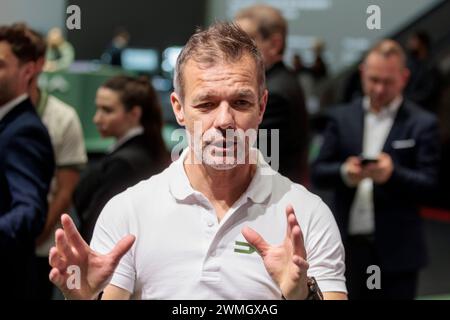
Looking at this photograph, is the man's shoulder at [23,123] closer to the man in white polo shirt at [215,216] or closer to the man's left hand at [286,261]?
the man in white polo shirt at [215,216]

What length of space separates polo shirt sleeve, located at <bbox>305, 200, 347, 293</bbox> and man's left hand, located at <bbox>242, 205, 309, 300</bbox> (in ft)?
0.27

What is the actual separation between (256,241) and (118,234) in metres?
0.30

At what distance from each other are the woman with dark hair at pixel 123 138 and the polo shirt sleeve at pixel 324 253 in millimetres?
381

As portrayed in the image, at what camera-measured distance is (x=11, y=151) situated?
77.5 inches

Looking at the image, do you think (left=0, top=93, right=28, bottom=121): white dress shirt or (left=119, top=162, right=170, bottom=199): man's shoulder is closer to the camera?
(left=119, top=162, right=170, bottom=199): man's shoulder

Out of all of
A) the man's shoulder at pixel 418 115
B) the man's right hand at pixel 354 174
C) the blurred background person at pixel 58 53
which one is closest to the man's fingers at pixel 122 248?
the blurred background person at pixel 58 53

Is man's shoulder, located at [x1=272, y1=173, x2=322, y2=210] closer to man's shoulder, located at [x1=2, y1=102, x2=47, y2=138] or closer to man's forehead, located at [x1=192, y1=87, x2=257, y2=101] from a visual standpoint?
man's forehead, located at [x1=192, y1=87, x2=257, y2=101]

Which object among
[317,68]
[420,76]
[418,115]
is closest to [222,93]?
[418,115]

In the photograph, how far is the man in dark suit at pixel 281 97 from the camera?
68.6 inches

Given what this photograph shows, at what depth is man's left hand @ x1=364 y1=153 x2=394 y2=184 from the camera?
2158mm

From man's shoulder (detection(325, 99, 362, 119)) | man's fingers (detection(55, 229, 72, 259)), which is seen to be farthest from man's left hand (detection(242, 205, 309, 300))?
man's shoulder (detection(325, 99, 362, 119))

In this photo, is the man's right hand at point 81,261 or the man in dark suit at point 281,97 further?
the man in dark suit at point 281,97

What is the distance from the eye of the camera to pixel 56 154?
2.14 meters

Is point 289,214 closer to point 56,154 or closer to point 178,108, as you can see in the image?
point 178,108
